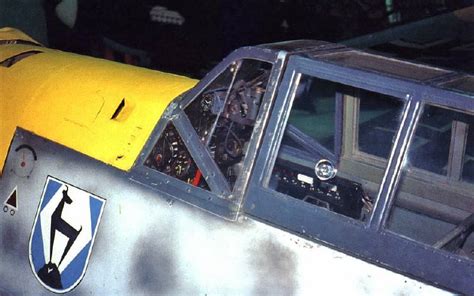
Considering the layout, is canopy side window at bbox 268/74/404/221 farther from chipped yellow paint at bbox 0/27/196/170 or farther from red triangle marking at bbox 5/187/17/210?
red triangle marking at bbox 5/187/17/210

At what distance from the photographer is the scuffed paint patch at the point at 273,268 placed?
2676mm

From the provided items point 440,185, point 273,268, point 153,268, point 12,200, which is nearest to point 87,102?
point 12,200

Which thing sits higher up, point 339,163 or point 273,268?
point 339,163

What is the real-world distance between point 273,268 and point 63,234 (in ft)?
3.85

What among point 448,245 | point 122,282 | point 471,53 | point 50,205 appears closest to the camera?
point 448,245

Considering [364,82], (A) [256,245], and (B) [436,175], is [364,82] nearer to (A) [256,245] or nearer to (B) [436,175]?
(A) [256,245]

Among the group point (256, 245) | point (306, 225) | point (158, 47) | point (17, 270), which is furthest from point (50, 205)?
point (158, 47)

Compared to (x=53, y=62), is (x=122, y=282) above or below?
below

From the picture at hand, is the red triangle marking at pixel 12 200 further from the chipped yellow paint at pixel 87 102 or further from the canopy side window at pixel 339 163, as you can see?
the canopy side window at pixel 339 163

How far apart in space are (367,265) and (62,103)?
1.92m

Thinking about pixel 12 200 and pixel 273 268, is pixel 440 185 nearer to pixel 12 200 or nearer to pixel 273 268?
pixel 273 268

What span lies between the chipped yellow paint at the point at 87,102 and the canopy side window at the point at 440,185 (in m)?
1.35

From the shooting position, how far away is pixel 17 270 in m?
3.49

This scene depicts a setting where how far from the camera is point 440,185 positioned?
3.54m
